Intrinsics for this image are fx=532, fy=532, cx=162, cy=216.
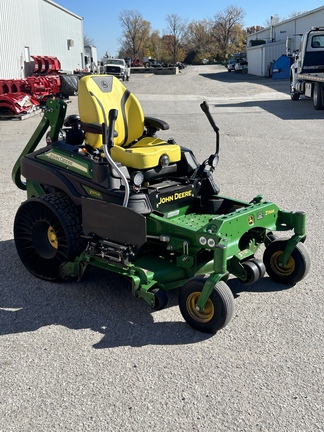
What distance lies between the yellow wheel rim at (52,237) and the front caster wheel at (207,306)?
4.31ft

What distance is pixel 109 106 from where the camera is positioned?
4789 mm

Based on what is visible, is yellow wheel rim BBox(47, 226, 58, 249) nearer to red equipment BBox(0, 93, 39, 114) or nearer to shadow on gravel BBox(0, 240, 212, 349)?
shadow on gravel BBox(0, 240, 212, 349)

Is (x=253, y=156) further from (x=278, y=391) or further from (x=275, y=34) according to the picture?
(x=275, y=34)

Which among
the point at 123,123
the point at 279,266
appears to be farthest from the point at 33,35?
the point at 279,266

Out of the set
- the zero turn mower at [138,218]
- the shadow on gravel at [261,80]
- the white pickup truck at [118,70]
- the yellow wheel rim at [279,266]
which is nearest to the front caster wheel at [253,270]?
the zero turn mower at [138,218]

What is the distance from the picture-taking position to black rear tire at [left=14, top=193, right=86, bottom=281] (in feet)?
14.3

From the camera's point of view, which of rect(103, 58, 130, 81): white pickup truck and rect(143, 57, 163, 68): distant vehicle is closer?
rect(103, 58, 130, 81): white pickup truck

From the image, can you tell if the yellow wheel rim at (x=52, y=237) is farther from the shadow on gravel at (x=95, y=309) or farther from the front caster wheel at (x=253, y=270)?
the front caster wheel at (x=253, y=270)

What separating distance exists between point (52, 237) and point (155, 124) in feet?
4.96

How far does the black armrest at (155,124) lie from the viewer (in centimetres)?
508

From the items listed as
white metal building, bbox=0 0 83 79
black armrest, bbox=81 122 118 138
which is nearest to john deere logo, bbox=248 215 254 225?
black armrest, bbox=81 122 118 138

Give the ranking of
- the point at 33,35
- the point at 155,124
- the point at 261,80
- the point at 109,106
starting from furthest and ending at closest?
the point at 261,80, the point at 33,35, the point at 155,124, the point at 109,106

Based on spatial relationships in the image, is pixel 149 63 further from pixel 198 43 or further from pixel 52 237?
pixel 52 237

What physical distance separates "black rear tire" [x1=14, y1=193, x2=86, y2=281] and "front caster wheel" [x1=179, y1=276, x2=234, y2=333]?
113 centimetres
